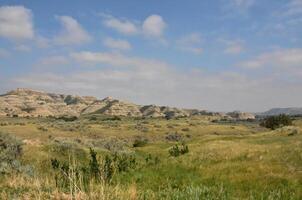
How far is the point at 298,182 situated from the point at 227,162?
6.39 meters

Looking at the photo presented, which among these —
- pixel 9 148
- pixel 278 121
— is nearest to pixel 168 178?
pixel 9 148

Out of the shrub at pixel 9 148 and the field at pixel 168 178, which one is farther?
the shrub at pixel 9 148

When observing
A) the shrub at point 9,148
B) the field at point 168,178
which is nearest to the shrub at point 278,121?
the field at point 168,178

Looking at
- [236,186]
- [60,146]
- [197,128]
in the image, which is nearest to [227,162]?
[236,186]

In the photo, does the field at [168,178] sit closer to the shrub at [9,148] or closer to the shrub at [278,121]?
the shrub at [9,148]

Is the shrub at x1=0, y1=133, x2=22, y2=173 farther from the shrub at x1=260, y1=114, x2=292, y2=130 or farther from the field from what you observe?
the shrub at x1=260, y1=114, x2=292, y2=130

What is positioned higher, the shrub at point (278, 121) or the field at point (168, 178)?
the shrub at point (278, 121)

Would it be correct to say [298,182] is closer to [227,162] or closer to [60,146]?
[227,162]

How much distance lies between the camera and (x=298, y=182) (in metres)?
14.5

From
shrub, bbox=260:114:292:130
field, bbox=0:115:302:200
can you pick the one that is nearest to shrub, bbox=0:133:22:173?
field, bbox=0:115:302:200

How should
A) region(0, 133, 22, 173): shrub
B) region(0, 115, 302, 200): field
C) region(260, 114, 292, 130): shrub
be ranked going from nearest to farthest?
region(0, 115, 302, 200): field < region(0, 133, 22, 173): shrub < region(260, 114, 292, 130): shrub

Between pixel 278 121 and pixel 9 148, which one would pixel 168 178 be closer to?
pixel 9 148

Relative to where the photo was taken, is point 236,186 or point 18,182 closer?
point 18,182

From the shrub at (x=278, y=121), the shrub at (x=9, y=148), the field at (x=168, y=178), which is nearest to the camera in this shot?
the field at (x=168, y=178)
